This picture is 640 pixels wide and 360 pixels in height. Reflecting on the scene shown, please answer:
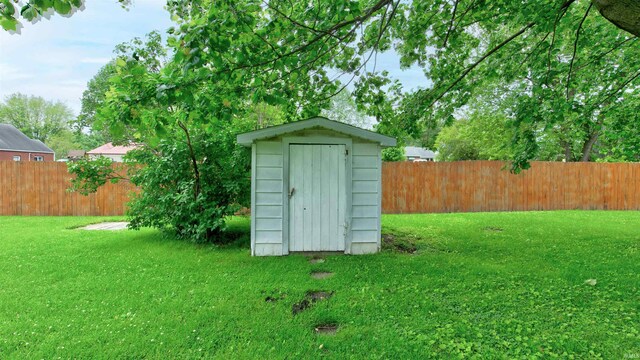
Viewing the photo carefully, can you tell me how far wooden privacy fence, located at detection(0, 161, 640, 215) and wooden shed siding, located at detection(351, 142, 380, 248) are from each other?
4.81 metres

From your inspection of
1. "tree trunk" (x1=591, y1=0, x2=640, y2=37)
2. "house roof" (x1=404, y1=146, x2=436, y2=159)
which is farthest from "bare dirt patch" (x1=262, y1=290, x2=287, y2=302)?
"house roof" (x1=404, y1=146, x2=436, y2=159)

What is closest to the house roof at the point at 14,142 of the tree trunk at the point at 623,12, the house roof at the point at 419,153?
the tree trunk at the point at 623,12

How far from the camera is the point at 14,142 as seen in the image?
78.5 feet

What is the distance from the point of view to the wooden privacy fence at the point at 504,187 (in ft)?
33.2

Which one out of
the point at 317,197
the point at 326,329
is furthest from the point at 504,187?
the point at 326,329

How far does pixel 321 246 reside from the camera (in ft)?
16.9

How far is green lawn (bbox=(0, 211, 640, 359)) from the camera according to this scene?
2.45 metres

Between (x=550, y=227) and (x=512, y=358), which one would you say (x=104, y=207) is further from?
(x=550, y=227)

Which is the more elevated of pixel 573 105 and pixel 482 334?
pixel 573 105

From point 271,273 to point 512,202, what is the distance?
935 cm

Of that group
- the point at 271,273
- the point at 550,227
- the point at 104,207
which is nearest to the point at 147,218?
the point at 271,273

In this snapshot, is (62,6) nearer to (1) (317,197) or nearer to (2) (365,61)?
(1) (317,197)

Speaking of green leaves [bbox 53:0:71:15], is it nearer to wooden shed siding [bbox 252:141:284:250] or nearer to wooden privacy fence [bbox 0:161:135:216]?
wooden shed siding [bbox 252:141:284:250]

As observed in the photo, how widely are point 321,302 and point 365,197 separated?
7.57ft
